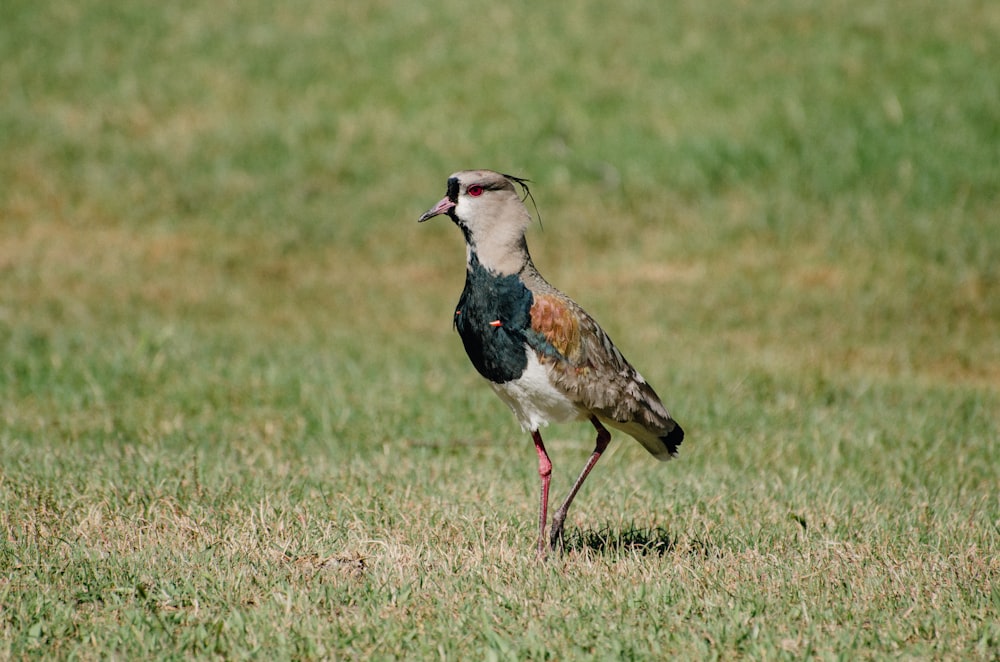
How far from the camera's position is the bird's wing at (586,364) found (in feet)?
17.6

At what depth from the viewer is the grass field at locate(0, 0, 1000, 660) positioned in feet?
15.6

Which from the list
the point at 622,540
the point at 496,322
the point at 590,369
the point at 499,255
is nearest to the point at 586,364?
the point at 590,369

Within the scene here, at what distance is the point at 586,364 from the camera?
17.8 ft

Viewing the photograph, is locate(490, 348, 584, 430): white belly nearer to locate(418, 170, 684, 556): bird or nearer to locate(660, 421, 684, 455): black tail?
locate(418, 170, 684, 556): bird

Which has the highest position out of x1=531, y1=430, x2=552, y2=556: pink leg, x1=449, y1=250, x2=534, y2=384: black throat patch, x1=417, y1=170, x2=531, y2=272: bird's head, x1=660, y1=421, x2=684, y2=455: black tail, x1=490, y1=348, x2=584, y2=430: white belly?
x1=417, y1=170, x2=531, y2=272: bird's head

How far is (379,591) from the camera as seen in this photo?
4785 millimetres

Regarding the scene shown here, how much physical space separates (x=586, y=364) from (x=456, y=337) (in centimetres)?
644

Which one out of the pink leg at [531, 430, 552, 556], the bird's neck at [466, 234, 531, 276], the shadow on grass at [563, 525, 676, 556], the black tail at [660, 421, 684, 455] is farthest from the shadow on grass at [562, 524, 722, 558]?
the bird's neck at [466, 234, 531, 276]

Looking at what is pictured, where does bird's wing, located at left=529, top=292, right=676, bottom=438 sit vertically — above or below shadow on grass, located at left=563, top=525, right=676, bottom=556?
above

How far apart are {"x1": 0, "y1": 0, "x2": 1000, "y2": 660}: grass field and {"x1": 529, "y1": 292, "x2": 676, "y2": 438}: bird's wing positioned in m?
0.69

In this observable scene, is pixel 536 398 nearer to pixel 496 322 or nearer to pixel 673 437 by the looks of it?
pixel 496 322

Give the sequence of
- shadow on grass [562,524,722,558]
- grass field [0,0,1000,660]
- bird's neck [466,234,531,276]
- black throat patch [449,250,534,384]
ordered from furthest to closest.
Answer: shadow on grass [562,524,722,558]
bird's neck [466,234,531,276]
black throat patch [449,250,534,384]
grass field [0,0,1000,660]

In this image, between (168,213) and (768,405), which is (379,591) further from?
(168,213)

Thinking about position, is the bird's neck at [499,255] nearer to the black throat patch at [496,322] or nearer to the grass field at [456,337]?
the black throat patch at [496,322]
